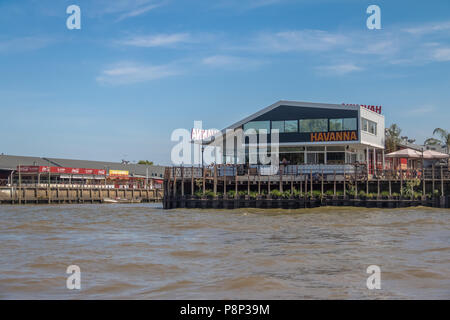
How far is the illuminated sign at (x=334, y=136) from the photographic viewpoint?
42.3 m

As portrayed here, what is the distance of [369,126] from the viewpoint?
147ft

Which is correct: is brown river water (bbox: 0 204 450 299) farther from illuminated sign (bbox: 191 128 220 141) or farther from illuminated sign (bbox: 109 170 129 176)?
illuminated sign (bbox: 109 170 129 176)

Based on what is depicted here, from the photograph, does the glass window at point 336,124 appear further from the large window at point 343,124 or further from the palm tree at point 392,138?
the palm tree at point 392,138

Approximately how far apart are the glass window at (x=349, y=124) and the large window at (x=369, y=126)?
123 cm

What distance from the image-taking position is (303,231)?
20984 mm

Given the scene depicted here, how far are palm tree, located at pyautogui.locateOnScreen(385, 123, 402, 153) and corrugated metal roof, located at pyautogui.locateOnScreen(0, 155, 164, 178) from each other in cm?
5275

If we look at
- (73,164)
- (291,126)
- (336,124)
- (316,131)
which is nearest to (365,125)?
(336,124)

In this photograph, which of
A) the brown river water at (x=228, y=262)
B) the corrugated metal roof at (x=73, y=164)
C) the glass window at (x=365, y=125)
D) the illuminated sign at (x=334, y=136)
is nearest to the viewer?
the brown river water at (x=228, y=262)

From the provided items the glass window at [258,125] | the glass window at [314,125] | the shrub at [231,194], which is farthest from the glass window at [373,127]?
the shrub at [231,194]

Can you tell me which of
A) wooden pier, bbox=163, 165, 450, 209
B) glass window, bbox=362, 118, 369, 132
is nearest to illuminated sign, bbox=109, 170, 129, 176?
wooden pier, bbox=163, 165, 450, 209

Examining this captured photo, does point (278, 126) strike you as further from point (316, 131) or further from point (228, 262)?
point (228, 262)
